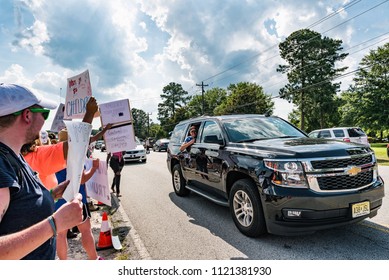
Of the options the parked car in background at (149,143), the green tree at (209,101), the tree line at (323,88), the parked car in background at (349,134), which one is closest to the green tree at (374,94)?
the tree line at (323,88)

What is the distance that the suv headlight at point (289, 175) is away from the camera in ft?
10.1

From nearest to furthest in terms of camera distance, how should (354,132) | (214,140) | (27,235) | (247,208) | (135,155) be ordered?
(27,235), (247,208), (214,140), (354,132), (135,155)

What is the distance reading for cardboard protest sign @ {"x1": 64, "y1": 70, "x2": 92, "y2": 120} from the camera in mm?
3753

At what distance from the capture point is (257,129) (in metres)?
4.63

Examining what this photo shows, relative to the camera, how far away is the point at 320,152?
10.3 ft

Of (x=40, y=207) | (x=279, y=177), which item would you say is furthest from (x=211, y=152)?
(x=40, y=207)

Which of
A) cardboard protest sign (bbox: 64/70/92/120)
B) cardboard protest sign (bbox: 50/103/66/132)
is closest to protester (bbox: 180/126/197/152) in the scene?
cardboard protest sign (bbox: 64/70/92/120)

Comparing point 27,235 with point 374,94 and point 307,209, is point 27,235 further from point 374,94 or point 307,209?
point 374,94

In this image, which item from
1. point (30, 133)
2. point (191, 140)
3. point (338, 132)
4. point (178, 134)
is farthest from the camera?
point (338, 132)

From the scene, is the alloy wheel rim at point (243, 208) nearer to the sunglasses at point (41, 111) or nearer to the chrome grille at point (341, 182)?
the chrome grille at point (341, 182)

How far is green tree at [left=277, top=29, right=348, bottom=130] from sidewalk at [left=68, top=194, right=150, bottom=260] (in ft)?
116

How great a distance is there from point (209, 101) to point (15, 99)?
72318 mm

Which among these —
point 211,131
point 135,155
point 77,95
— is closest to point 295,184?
point 211,131

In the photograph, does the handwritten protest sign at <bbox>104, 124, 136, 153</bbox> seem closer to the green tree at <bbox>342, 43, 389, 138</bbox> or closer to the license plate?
the license plate
